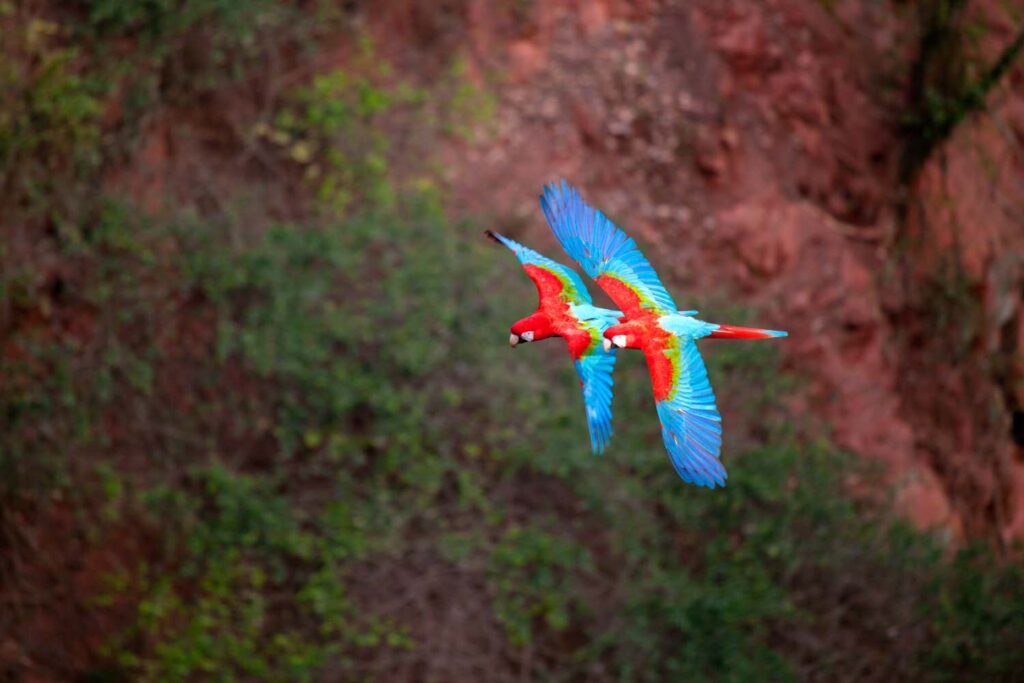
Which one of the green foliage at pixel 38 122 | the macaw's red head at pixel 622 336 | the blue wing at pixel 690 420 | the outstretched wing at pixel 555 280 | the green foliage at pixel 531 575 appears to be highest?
the green foliage at pixel 38 122

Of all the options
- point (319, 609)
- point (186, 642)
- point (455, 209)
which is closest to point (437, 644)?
point (319, 609)

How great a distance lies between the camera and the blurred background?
7859 millimetres

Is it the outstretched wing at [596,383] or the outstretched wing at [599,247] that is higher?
the outstretched wing at [599,247]

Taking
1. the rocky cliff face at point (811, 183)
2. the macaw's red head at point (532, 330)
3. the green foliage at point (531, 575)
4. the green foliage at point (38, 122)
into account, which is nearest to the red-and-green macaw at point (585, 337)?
the macaw's red head at point (532, 330)

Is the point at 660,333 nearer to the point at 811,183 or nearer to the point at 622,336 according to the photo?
the point at 622,336

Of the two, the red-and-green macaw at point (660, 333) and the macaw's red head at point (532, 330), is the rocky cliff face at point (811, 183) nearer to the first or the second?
the red-and-green macaw at point (660, 333)

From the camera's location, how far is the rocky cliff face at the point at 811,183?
29.2ft

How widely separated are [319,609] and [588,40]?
358 centimetres

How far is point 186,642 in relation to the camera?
789 centimetres

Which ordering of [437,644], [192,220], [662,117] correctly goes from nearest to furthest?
[437,644] → [192,220] → [662,117]

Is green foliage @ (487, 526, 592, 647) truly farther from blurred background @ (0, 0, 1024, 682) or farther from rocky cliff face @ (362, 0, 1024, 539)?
rocky cliff face @ (362, 0, 1024, 539)

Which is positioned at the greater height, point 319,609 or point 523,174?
point 523,174

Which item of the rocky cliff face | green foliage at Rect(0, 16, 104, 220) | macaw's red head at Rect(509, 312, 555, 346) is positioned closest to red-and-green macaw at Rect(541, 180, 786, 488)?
macaw's red head at Rect(509, 312, 555, 346)

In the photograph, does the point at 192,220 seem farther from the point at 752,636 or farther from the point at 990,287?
the point at 990,287
